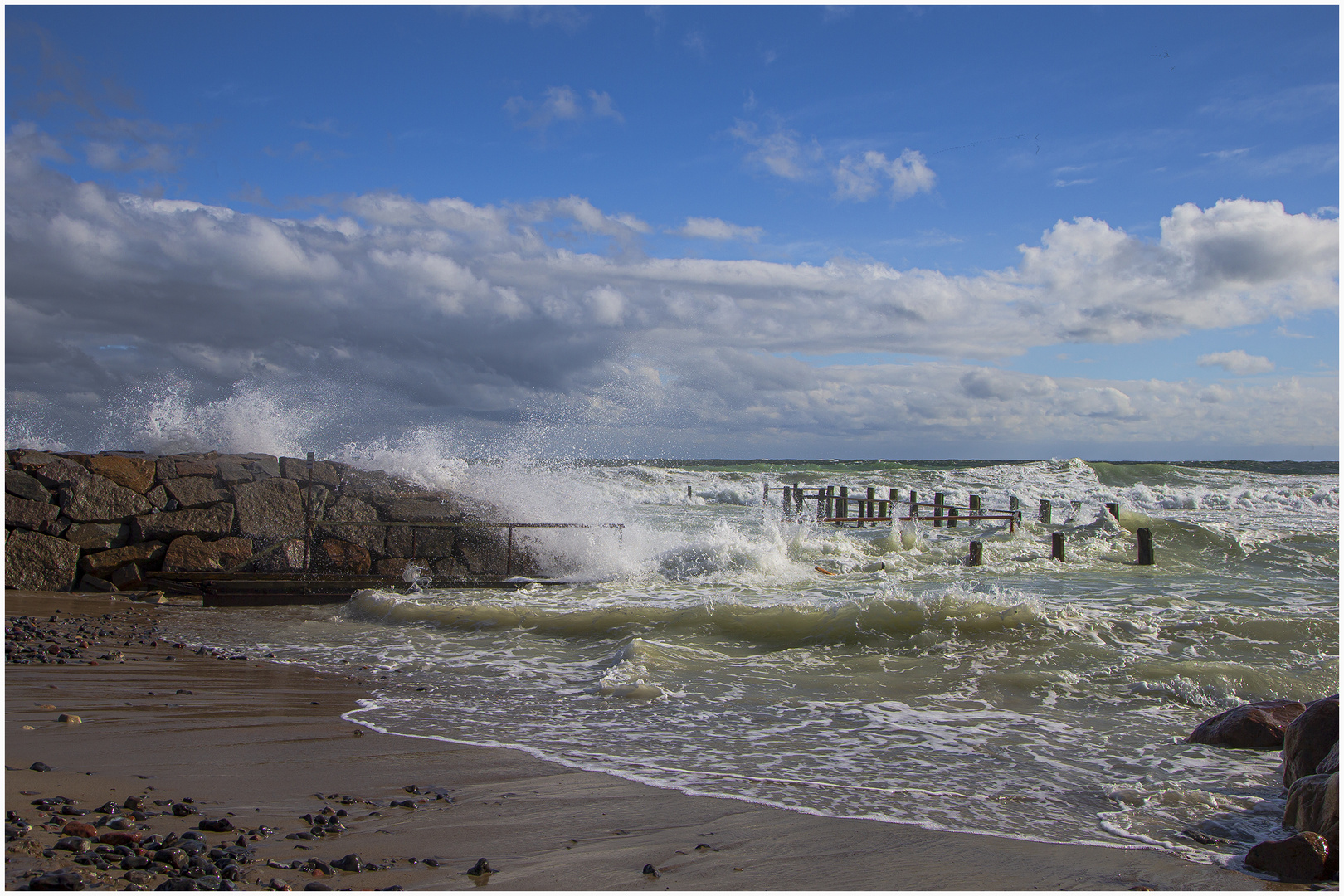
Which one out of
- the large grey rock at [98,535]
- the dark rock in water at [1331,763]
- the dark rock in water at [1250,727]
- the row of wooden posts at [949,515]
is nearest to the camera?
A: the dark rock in water at [1331,763]

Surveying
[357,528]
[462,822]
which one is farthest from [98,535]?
[462,822]

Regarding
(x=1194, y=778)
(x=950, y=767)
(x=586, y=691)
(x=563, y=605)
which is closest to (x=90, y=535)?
(x=563, y=605)

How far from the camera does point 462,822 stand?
350 cm

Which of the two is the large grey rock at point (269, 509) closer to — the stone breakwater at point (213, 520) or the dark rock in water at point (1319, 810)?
the stone breakwater at point (213, 520)

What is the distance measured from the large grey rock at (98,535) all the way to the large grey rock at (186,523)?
0.45 ft

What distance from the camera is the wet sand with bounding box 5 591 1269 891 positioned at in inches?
120

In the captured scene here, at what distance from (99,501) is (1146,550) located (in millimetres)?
Answer: 16412

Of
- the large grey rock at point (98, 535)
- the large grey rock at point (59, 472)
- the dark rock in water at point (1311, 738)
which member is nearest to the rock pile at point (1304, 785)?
the dark rock in water at point (1311, 738)

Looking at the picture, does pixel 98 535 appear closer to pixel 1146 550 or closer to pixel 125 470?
pixel 125 470

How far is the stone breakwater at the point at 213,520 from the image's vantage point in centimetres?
977

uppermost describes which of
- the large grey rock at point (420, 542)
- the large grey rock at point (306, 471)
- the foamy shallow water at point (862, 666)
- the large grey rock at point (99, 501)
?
the large grey rock at point (306, 471)

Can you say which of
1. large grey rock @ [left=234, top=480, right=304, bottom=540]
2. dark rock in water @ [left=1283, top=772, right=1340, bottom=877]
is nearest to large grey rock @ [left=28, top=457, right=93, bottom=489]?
large grey rock @ [left=234, top=480, right=304, bottom=540]

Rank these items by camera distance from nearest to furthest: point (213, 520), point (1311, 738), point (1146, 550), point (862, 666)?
point (1311, 738)
point (862, 666)
point (213, 520)
point (1146, 550)

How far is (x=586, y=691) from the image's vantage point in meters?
6.22
